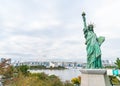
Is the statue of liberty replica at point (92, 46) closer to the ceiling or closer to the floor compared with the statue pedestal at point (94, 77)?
closer to the ceiling

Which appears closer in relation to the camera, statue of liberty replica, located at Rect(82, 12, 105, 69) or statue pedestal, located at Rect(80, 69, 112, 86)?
statue pedestal, located at Rect(80, 69, 112, 86)

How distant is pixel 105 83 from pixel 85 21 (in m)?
2.99

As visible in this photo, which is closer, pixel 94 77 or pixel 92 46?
pixel 94 77

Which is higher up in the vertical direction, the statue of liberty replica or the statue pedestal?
the statue of liberty replica

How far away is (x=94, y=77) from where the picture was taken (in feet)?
31.2

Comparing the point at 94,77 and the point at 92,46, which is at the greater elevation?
the point at 92,46

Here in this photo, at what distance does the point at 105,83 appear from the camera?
30.6ft

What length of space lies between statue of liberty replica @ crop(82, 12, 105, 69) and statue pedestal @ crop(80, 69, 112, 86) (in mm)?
528

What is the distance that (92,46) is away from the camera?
10.3m

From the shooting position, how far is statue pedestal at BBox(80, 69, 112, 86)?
929 centimetres

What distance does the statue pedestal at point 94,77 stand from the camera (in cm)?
929

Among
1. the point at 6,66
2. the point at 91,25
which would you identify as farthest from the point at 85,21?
the point at 6,66

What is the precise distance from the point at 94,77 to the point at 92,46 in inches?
57.6

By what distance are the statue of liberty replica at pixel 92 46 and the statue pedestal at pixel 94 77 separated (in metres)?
0.53
